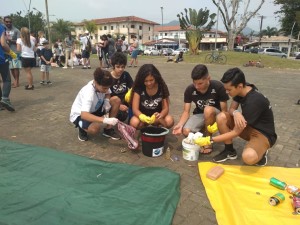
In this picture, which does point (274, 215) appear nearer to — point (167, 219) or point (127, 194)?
point (167, 219)

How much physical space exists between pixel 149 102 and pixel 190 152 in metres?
0.93

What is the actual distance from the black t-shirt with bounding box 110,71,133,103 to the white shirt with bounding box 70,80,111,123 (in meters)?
0.35

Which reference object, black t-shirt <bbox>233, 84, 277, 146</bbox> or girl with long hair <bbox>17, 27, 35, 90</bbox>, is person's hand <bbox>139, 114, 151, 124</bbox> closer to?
black t-shirt <bbox>233, 84, 277, 146</bbox>

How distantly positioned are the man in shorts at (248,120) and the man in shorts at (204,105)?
0.78 ft

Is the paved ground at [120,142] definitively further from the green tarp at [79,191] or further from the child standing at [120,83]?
the child standing at [120,83]

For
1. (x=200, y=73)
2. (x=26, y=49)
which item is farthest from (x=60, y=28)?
(x=200, y=73)

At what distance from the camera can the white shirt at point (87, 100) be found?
3.54m

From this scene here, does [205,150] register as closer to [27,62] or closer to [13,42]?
[27,62]

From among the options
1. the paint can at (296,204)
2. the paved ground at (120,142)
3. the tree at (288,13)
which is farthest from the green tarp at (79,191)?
the tree at (288,13)

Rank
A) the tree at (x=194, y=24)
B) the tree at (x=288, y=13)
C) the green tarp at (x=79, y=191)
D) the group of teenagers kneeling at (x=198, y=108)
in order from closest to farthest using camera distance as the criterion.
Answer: the green tarp at (x=79, y=191), the group of teenagers kneeling at (x=198, y=108), the tree at (x=194, y=24), the tree at (x=288, y=13)

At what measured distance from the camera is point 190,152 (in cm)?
336

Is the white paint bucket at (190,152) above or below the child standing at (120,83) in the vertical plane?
below

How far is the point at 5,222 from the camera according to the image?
6.95 ft

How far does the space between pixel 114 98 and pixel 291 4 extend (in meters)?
46.6
